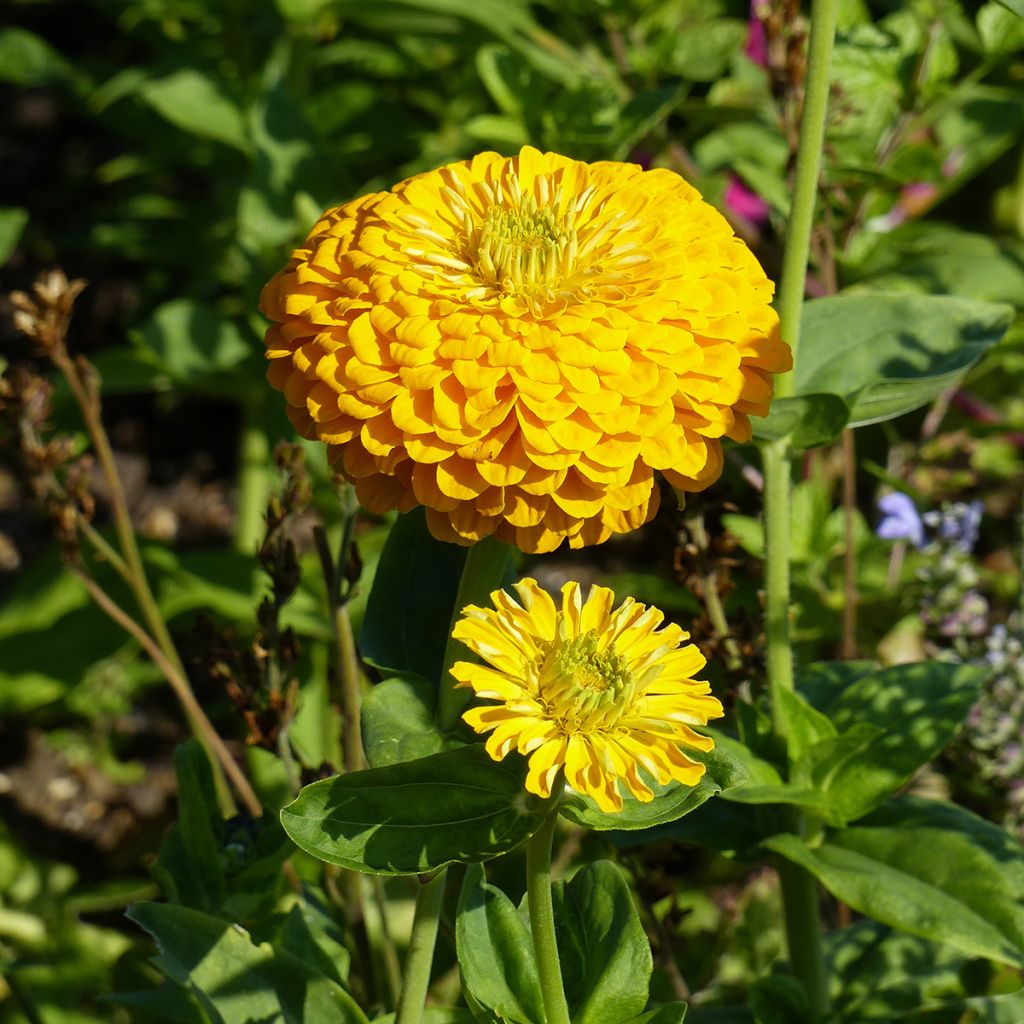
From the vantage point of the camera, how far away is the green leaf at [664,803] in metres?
0.94

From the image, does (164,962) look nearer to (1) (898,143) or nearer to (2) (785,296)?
(2) (785,296)

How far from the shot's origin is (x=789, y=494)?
133cm

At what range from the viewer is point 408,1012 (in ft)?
3.71

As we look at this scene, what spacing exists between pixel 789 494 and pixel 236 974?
2.31 ft

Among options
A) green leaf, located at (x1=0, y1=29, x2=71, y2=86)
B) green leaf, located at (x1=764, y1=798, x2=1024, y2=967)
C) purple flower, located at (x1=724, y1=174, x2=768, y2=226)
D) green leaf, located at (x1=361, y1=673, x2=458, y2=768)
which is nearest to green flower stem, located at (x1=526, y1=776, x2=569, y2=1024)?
green leaf, located at (x1=361, y1=673, x2=458, y2=768)

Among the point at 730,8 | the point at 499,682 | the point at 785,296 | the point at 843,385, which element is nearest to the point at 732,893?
the point at 843,385

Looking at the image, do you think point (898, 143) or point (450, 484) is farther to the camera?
point (898, 143)

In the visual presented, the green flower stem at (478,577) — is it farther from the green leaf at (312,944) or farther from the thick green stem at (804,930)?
the thick green stem at (804,930)

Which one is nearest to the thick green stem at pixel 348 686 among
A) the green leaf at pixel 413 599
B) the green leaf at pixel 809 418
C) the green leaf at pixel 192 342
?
the green leaf at pixel 413 599

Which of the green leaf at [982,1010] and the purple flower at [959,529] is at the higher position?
the purple flower at [959,529]

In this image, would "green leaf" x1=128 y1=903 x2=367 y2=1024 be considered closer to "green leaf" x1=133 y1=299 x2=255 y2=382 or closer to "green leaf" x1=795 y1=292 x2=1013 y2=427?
"green leaf" x1=795 y1=292 x2=1013 y2=427

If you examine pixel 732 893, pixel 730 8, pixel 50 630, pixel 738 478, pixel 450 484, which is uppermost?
pixel 730 8

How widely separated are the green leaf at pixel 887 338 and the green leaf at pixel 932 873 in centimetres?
42

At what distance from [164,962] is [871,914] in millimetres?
643
